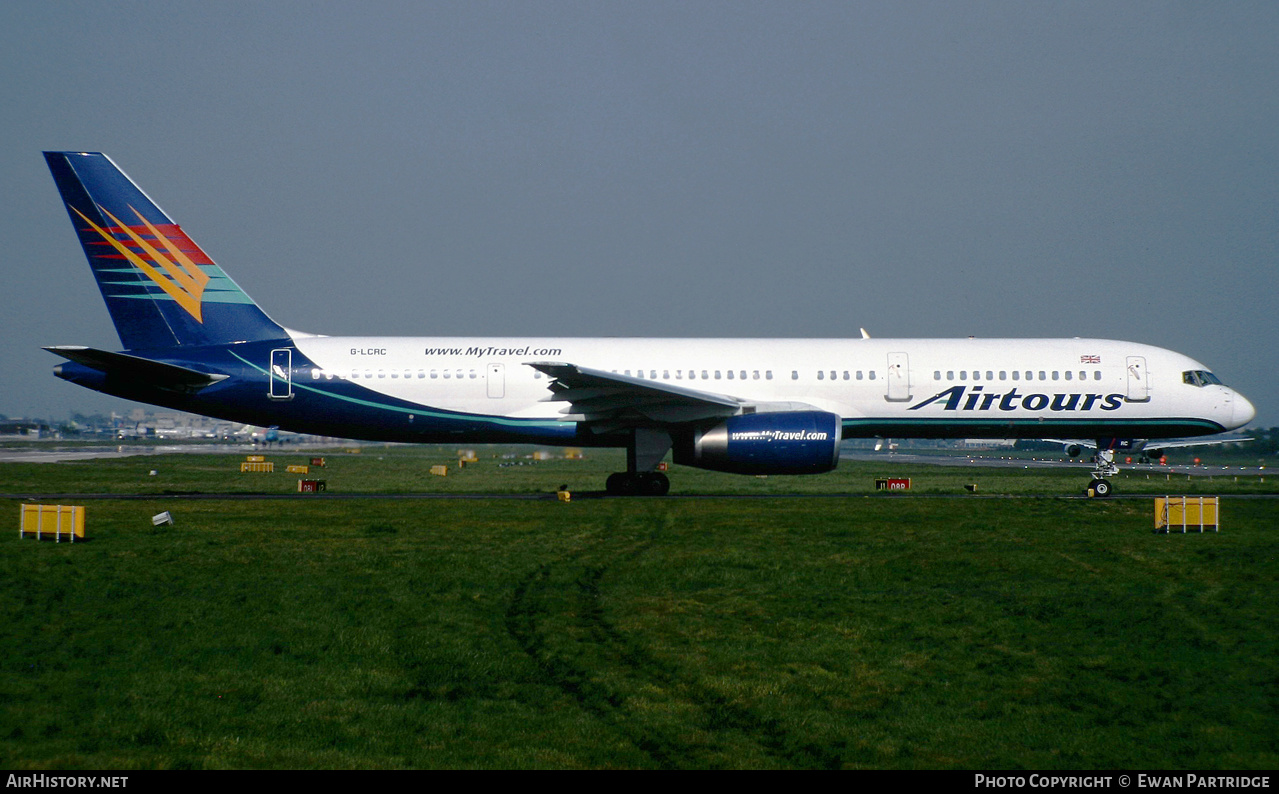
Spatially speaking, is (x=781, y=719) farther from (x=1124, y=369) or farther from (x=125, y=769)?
(x=1124, y=369)

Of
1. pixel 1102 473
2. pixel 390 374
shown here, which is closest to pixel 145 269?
pixel 390 374

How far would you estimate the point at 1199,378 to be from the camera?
26.0m

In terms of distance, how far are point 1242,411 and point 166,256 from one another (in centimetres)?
2739

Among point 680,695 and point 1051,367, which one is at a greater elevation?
point 1051,367

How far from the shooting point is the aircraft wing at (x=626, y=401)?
21984 mm

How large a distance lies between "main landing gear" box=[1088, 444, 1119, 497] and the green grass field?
23.0 feet

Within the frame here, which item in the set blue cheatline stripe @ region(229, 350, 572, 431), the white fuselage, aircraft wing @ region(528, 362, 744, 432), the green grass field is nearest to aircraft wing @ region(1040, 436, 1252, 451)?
the white fuselage

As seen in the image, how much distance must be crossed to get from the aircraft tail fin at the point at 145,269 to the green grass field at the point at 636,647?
8218mm

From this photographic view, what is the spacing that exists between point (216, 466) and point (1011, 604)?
4036 centimetres

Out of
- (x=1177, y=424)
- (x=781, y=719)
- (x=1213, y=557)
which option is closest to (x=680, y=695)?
(x=781, y=719)

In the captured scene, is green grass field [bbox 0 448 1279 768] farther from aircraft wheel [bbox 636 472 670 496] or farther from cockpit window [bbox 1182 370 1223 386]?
cockpit window [bbox 1182 370 1223 386]

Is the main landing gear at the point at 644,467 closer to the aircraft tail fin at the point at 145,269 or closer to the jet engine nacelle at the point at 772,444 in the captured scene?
the jet engine nacelle at the point at 772,444

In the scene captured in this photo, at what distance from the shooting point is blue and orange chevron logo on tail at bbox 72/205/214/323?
2317 cm

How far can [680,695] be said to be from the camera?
26.2 feet
